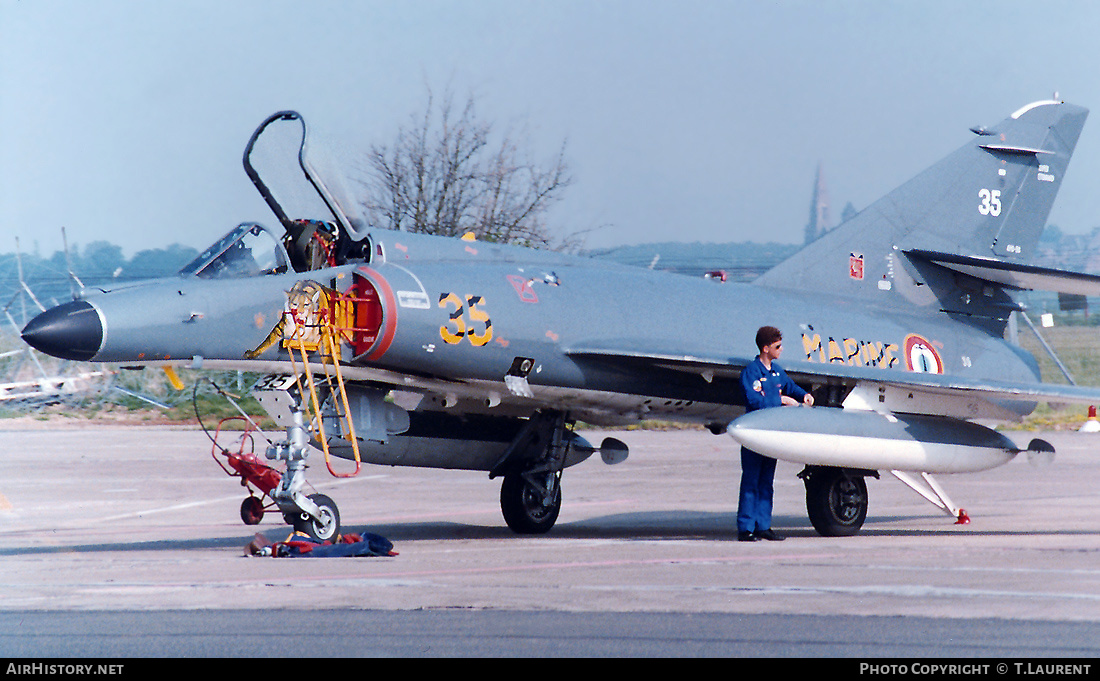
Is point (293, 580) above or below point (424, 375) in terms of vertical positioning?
below

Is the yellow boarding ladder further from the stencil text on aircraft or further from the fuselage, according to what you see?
the stencil text on aircraft

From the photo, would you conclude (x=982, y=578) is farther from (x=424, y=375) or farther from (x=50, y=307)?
(x=50, y=307)

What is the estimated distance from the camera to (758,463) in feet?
33.3

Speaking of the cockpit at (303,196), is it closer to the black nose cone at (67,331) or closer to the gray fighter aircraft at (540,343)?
the gray fighter aircraft at (540,343)

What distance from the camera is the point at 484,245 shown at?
439 inches

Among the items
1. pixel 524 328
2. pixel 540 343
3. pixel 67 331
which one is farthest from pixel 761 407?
pixel 67 331

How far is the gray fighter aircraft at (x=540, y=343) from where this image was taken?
9297 mm

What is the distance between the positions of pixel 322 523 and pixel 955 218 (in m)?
8.76

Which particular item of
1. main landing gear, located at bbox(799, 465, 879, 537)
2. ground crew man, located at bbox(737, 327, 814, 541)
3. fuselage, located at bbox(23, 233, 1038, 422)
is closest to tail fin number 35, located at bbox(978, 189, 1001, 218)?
fuselage, located at bbox(23, 233, 1038, 422)

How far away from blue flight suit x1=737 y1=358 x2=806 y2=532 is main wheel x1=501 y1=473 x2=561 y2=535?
2187 millimetres

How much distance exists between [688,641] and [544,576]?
2535mm

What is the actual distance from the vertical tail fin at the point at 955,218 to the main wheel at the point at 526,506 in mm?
3645

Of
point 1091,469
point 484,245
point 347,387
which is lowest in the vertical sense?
point 1091,469
